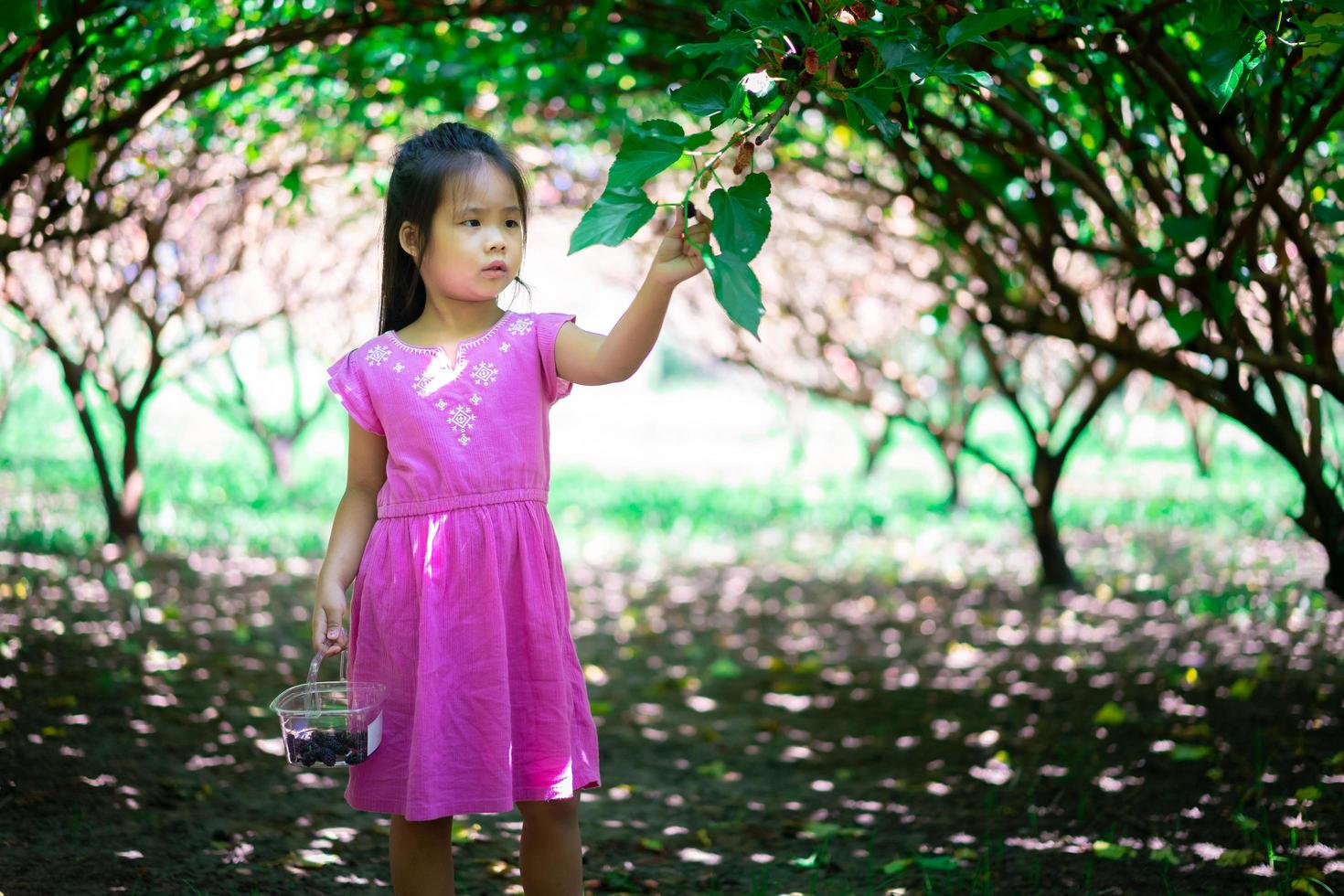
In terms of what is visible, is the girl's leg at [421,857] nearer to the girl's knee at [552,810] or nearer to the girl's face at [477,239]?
the girl's knee at [552,810]

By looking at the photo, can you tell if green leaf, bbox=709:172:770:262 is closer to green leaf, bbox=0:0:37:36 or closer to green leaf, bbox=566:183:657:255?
green leaf, bbox=566:183:657:255

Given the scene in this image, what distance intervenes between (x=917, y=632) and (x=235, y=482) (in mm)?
6497

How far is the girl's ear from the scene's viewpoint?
2.14 metres

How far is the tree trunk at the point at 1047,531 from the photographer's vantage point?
638cm

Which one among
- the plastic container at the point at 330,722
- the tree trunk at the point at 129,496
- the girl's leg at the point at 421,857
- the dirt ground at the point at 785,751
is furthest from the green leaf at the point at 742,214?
the tree trunk at the point at 129,496

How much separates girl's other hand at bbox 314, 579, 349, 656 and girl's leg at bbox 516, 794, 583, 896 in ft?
1.39

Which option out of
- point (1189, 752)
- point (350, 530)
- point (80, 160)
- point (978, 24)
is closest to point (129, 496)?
point (80, 160)


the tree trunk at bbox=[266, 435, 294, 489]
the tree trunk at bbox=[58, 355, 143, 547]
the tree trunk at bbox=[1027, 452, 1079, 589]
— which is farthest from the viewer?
the tree trunk at bbox=[266, 435, 294, 489]

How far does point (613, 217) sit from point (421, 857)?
119cm

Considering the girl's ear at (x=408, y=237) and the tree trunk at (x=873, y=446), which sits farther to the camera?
the tree trunk at (x=873, y=446)

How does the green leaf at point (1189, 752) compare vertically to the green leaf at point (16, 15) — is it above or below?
below

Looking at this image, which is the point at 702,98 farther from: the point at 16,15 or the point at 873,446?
the point at 873,446

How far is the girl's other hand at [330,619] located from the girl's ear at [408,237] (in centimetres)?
60

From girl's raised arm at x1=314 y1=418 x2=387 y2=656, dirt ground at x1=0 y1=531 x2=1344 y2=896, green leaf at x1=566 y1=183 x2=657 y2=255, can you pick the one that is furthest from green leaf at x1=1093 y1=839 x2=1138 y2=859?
green leaf at x1=566 y1=183 x2=657 y2=255
